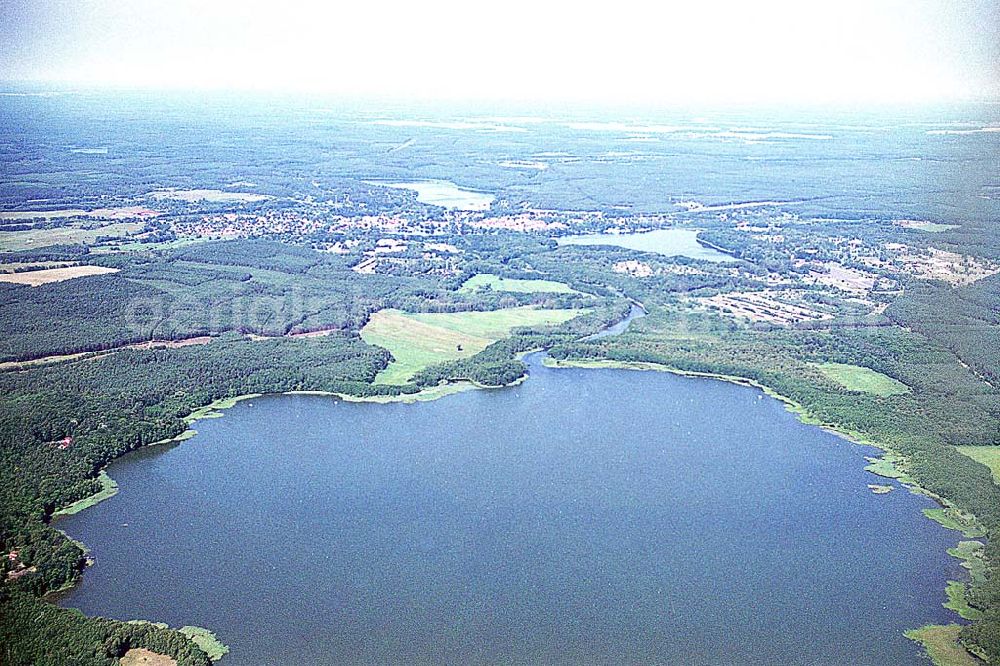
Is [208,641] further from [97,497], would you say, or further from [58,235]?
[58,235]

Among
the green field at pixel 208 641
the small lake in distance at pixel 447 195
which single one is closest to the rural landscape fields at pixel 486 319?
the green field at pixel 208 641

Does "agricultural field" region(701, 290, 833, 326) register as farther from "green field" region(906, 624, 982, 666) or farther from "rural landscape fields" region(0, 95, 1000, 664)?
"green field" region(906, 624, 982, 666)

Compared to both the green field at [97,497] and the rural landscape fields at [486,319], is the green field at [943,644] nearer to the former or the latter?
the rural landscape fields at [486,319]

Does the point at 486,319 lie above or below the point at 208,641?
below

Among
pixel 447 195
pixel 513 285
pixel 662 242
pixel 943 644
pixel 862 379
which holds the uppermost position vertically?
pixel 943 644

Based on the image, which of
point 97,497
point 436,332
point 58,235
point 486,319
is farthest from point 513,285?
point 97,497

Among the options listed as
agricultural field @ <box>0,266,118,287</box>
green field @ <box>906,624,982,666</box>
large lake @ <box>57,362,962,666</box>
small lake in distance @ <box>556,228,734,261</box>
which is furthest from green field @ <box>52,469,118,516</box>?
small lake in distance @ <box>556,228,734,261</box>

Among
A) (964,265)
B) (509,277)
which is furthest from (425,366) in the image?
(964,265)
